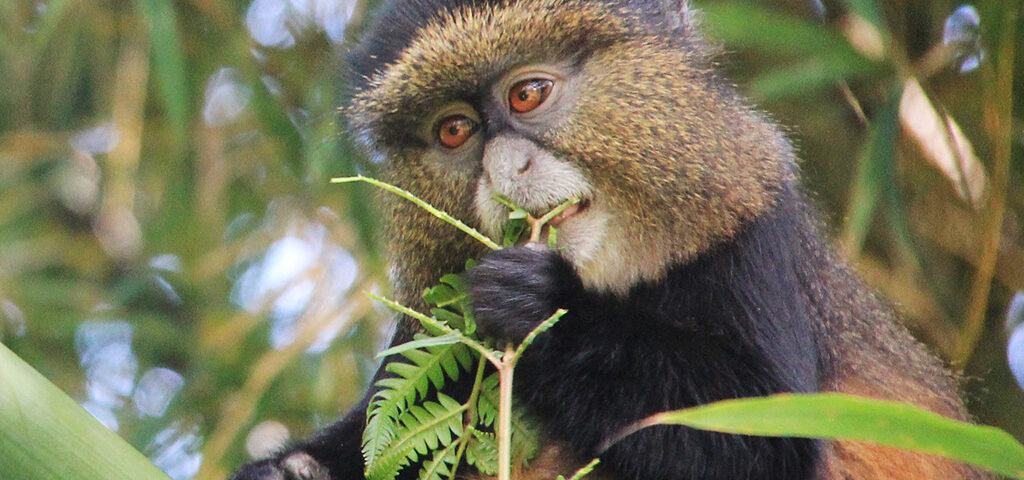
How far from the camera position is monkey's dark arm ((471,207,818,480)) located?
2480 millimetres

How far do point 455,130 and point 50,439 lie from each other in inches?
59.0

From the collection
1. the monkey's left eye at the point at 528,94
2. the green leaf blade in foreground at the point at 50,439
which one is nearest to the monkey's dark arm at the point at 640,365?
the monkey's left eye at the point at 528,94

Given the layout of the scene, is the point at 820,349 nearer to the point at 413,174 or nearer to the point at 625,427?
the point at 625,427

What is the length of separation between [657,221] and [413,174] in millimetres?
640

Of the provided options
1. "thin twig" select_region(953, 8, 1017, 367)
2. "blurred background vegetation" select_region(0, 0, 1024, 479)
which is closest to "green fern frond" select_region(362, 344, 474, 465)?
"blurred background vegetation" select_region(0, 0, 1024, 479)

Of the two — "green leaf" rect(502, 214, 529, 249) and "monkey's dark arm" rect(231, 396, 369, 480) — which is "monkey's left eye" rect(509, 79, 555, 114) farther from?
"monkey's dark arm" rect(231, 396, 369, 480)

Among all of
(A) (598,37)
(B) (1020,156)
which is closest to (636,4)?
(A) (598,37)

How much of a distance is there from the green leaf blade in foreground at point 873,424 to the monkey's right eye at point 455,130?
1.56 meters

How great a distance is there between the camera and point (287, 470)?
2.90 m

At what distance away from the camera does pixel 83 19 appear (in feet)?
18.4

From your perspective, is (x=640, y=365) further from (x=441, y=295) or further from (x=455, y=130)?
(x=455, y=130)

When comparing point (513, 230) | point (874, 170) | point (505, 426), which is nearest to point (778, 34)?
point (874, 170)

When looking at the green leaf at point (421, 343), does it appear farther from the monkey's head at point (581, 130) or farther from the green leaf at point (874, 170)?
the green leaf at point (874, 170)

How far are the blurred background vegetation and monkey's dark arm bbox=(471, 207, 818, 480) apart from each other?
4.62 feet
